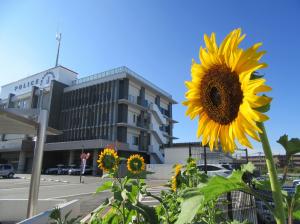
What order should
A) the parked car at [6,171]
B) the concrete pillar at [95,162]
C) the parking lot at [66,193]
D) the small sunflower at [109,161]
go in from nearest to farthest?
the small sunflower at [109,161]
the parking lot at [66,193]
the parked car at [6,171]
the concrete pillar at [95,162]

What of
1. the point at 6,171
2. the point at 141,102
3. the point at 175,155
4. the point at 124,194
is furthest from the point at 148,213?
the point at 141,102

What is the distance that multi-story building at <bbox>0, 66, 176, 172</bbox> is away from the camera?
47.0m

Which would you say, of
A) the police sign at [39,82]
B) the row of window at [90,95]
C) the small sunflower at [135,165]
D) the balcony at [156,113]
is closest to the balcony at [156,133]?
the balcony at [156,113]

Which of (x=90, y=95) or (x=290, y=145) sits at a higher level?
(x=90, y=95)

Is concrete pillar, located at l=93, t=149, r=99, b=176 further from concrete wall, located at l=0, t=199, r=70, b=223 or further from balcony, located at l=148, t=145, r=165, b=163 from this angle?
concrete wall, located at l=0, t=199, r=70, b=223

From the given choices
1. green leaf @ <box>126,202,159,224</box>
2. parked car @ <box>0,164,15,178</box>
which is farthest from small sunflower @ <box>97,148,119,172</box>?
parked car @ <box>0,164,15,178</box>

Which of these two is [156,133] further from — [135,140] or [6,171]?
[6,171]

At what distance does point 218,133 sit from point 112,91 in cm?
4754

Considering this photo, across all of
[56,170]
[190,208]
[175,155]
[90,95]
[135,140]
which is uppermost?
[90,95]

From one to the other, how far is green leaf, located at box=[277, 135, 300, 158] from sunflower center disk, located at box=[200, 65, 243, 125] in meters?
0.18

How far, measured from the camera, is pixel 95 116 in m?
49.6

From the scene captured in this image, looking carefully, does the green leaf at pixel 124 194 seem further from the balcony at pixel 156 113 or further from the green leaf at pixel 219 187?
the balcony at pixel 156 113

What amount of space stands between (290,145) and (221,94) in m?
0.28

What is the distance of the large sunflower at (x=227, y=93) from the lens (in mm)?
896
